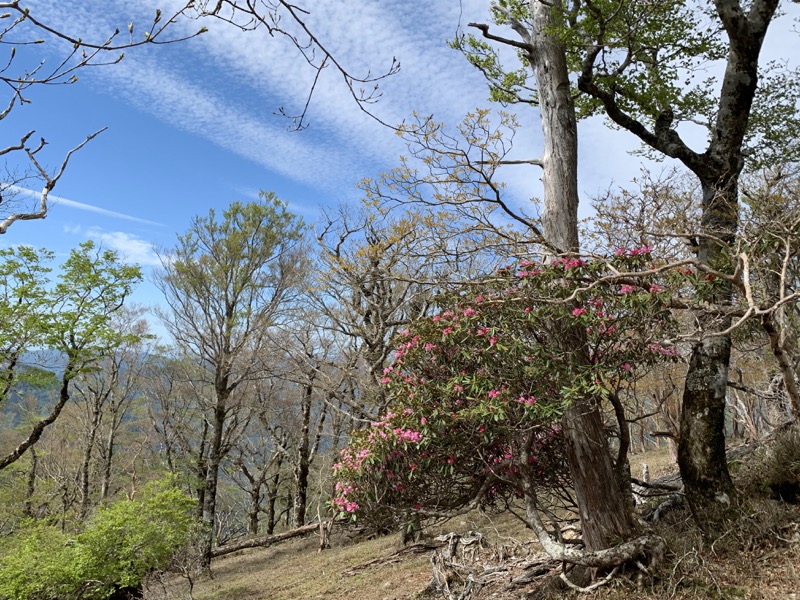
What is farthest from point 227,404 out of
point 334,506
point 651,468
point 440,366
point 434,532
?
point 651,468

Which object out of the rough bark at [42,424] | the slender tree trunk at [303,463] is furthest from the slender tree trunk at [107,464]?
the slender tree trunk at [303,463]

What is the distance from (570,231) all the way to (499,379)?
203 cm

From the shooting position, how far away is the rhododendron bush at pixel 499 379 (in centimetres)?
411

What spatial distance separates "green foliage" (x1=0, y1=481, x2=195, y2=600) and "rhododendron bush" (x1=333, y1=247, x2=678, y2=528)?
609 cm

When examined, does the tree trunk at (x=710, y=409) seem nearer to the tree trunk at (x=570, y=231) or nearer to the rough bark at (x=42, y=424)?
the tree trunk at (x=570, y=231)

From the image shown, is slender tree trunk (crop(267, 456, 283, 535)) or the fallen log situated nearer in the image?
the fallen log

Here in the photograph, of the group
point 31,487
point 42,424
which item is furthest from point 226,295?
point 31,487

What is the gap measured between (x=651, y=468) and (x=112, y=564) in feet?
42.7

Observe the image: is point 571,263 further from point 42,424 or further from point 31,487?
point 31,487

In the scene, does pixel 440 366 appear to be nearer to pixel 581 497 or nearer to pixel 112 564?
pixel 581 497

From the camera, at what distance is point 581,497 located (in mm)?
4754

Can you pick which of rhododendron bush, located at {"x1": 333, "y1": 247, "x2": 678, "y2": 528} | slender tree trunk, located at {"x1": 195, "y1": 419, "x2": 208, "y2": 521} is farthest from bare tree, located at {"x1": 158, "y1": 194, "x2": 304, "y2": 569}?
rhododendron bush, located at {"x1": 333, "y1": 247, "x2": 678, "y2": 528}

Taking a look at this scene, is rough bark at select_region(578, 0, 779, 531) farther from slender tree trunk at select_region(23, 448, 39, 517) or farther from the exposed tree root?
slender tree trunk at select_region(23, 448, 39, 517)

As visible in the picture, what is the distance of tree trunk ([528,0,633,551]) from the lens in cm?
466
